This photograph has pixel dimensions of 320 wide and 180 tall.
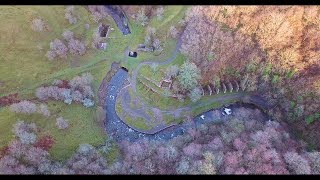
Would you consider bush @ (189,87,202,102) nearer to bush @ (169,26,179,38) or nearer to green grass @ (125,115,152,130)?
green grass @ (125,115,152,130)

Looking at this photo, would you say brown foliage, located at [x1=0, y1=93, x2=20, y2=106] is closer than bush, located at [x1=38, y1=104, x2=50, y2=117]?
No

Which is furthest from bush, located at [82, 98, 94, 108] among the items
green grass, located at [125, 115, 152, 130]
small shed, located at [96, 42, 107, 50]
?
small shed, located at [96, 42, 107, 50]

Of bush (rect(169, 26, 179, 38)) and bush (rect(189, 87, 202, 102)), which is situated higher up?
bush (rect(169, 26, 179, 38))

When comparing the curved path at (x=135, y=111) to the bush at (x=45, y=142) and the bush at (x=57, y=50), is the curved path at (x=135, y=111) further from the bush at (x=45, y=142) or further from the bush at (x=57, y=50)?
the bush at (x=57, y=50)

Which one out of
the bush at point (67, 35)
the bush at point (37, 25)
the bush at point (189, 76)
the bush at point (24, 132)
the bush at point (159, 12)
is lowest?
the bush at point (24, 132)

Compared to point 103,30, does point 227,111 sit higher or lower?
lower

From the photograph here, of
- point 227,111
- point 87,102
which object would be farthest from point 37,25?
point 227,111

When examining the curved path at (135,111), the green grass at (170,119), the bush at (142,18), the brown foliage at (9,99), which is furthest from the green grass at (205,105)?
the brown foliage at (9,99)

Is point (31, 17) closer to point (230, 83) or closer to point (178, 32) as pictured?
point (178, 32)

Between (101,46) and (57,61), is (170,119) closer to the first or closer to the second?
(101,46)

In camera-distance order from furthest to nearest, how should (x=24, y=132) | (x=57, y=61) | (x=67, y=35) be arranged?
(x=67, y=35), (x=57, y=61), (x=24, y=132)
